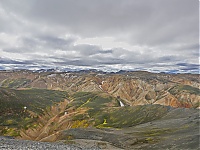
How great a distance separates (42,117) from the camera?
194 metres

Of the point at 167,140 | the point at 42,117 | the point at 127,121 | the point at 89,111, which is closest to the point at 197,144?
the point at 167,140

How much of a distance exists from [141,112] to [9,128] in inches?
3918

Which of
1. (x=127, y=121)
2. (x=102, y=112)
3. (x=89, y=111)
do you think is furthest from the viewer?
(x=89, y=111)

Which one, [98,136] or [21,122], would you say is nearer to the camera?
[98,136]

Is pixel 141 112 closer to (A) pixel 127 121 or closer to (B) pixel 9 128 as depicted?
(A) pixel 127 121

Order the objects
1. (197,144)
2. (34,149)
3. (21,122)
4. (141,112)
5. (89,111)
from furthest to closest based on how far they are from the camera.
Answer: (89,111) < (21,122) < (141,112) < (197,144) < (34,149)

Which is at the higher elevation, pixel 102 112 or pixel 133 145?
pixel 133 145

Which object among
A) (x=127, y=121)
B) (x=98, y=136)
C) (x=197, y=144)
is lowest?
(x=127, y=121)

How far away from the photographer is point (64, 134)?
89250mm

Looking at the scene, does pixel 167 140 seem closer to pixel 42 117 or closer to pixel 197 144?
pixel 197 144

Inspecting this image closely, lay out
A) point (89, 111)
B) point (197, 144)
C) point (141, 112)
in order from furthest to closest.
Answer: point (89, 111), point (141, 112), point (197, 144)

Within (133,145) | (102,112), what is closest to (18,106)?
(102,112)

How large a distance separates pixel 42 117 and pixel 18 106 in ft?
85.6

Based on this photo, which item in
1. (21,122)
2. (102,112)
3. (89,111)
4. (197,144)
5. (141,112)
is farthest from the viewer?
(89,111)
